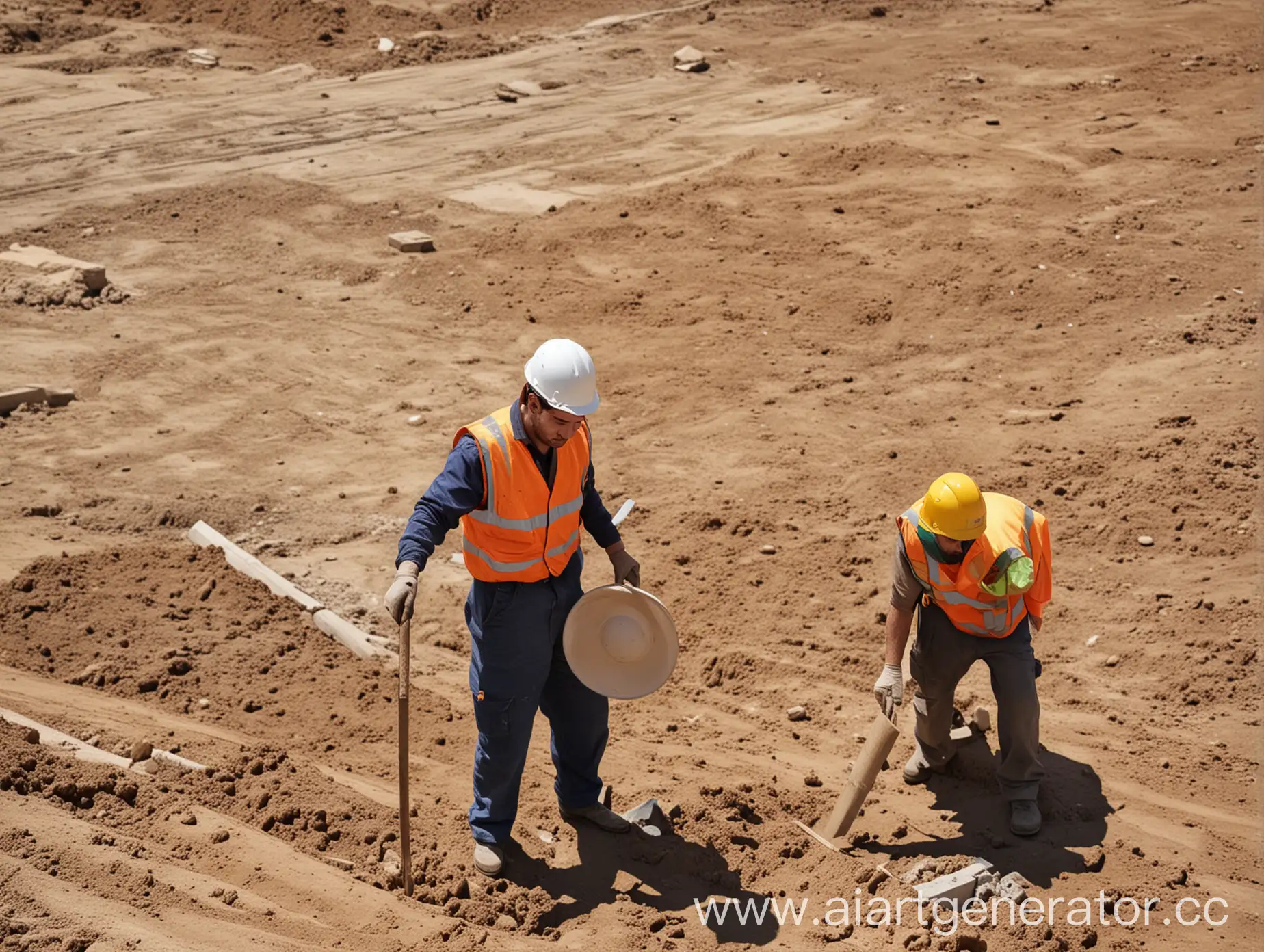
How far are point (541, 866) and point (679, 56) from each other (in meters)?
15.5

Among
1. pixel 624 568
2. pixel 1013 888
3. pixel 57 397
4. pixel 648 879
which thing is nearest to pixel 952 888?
pixel 1013 888

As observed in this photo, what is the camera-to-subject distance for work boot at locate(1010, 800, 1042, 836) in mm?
5422

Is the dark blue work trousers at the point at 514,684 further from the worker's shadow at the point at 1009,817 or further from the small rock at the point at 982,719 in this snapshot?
the small rock at the point at 982,719

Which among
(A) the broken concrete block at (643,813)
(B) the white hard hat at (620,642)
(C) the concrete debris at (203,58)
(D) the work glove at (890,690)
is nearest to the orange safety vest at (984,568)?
(D) the work glove at (890,690)

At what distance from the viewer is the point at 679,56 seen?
1862 centimetres

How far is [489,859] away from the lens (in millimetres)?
5039

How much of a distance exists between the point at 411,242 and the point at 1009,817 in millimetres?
8765

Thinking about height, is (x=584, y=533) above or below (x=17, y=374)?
below

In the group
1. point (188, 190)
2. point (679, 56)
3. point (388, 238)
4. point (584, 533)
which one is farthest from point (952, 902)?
point (679, 56)

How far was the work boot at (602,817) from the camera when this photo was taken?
5.39 metres

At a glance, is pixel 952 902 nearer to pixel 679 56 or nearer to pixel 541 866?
pixel 541 866

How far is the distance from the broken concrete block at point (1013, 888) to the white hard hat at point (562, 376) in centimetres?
240

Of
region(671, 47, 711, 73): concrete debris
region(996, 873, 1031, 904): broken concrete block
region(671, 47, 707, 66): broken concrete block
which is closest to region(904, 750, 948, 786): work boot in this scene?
region(996, 873, 1031, 904): broken concrete block

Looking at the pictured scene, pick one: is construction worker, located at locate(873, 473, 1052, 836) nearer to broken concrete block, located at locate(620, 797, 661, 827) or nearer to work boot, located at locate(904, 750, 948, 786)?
work boot, located at locate(904, 750, 948, 786)
